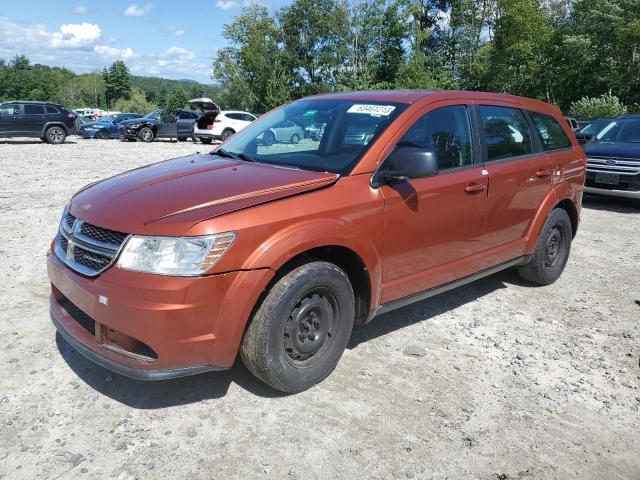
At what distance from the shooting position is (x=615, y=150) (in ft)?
30.6

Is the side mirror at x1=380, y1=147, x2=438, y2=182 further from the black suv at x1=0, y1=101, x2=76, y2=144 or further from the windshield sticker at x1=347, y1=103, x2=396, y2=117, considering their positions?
the black suv at x1=0, y1=101, x2=76, y2=144

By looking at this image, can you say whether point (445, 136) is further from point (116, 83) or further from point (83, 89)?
point (116, 83)

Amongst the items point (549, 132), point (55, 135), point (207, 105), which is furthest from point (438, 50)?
point (549, 132)

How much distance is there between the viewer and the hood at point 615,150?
9.07 meters

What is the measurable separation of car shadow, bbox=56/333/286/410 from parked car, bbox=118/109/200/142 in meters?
22.0

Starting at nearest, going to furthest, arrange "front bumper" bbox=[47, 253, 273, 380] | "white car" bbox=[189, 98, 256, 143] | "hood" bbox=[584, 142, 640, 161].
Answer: "front bumper" bbox=[47, 253, 273, 380], "hood" bbox=[584, 142, 640, 161], "white car" bbox=[189, 98, 256, 143]

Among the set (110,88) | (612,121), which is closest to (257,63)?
(612,121)

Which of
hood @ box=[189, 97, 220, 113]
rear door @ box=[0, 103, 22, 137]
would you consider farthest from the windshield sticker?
rear door @ box=[0, 103, 22, 137]

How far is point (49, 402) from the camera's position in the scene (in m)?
3.07

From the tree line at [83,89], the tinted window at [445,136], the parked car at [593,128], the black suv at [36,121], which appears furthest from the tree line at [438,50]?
the tree line at [83,89]

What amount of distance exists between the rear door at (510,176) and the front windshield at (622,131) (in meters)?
6.32

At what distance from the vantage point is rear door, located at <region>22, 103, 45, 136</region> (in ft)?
67.5

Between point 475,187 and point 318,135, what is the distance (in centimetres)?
125

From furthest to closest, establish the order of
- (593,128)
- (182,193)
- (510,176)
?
1. (593,128)
2. (510,176)
3. (182,193)
